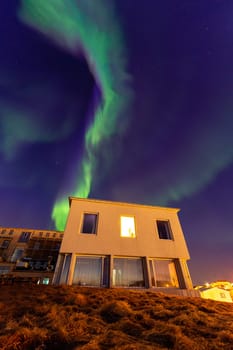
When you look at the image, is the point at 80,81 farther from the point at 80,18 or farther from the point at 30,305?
the point at 30,305

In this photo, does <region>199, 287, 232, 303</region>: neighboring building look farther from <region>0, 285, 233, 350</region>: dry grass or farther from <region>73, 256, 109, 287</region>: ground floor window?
<region>0, 285, 233, 350</region>: dry grass

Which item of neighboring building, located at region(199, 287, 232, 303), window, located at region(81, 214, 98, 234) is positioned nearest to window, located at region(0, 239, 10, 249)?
window, located at region(81, 214, 98, 234)

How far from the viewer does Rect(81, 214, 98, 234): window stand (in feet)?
34.5

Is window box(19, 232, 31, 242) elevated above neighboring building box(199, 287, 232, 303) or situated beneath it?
elevated above

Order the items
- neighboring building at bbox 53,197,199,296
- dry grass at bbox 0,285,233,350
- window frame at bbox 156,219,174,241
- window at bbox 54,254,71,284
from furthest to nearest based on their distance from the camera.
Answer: window frame at bbox 156,219,174,241, neighboring building at bbox 53,197,199,296, window at bbox 54,254,71,284, dry grass at bbox 0,285,233,350

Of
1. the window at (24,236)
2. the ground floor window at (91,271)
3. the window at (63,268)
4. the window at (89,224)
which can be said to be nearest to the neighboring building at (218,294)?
the ground floor window at (91,271)

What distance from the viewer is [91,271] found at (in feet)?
30.7

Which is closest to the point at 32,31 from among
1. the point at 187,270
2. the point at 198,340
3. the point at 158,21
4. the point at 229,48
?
the point at 158,21

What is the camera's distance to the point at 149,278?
31.2ft

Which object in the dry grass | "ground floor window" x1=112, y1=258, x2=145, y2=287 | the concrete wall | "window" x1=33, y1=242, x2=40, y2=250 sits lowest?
the dry grass

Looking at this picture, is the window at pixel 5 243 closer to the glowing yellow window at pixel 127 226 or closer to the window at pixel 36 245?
the window at pixel 36 245

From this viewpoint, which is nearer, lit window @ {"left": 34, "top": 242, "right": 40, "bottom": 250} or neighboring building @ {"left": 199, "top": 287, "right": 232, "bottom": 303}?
neighboring building @ {"left": 199, "top": 287, "right": 232, "bottom": 303}

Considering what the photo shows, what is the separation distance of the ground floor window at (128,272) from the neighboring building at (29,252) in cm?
1223

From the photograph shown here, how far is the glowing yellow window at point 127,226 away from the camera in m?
10.9
